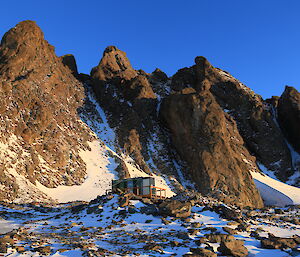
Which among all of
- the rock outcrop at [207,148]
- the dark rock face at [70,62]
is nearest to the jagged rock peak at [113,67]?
the dark rock face at [70,62]

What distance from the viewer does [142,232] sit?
17.0 metres

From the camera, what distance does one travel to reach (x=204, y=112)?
200ft

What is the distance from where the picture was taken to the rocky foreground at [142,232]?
496 inches

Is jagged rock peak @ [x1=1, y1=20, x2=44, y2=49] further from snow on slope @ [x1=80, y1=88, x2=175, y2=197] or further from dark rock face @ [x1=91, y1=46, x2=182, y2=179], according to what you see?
dark rock face @ [x1=91, y1=46, x2=182, y2=179]

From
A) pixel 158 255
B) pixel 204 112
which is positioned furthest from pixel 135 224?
pixel 204 112

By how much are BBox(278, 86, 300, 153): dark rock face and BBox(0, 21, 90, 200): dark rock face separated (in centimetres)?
5564

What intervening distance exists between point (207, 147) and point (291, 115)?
3453 centimetres

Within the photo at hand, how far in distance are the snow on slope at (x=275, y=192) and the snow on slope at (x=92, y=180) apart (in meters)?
31.4

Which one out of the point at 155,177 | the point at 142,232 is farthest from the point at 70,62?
the point at 142,232

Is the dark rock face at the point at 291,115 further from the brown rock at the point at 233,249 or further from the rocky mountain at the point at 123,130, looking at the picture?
the brown rock at the point at 233,249

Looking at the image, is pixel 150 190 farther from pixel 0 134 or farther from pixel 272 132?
pixel 272 132

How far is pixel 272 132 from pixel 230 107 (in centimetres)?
1301

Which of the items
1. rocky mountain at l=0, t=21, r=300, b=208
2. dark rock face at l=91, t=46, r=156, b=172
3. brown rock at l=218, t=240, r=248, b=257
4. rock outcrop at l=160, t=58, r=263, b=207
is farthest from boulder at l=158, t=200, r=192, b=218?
dark rock face at l=91, t=46, r=156, b=172

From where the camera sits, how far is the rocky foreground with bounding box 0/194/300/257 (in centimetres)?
1259
